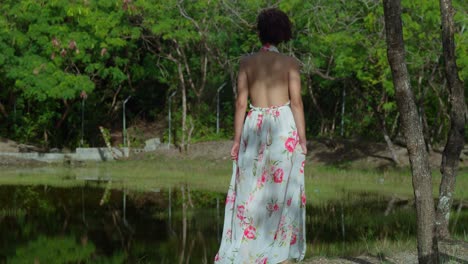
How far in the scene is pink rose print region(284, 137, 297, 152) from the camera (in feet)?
24.2

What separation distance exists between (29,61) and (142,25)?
3.98 m

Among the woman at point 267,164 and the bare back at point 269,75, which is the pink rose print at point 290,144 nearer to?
the woman at point 267,164

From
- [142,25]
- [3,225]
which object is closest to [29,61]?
[142,25]

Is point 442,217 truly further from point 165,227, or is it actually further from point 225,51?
point 225,51

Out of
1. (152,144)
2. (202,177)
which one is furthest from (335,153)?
(152,144)

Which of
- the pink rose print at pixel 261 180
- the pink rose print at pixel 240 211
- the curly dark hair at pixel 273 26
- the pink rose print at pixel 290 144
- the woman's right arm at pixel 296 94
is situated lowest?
the pink rose print at pixel 240 211

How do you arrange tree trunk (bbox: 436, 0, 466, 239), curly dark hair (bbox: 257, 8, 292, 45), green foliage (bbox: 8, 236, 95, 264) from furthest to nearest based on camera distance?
green foliage (bbox: 8, 236, 95, 264)
tree trunk (bbox: 436, 0, 466, 239)
curly dark hair (bbox: 257, 8, 292, 45)

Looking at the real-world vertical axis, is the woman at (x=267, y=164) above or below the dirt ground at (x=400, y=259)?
above

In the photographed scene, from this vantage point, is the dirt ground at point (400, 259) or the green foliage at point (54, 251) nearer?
the dirt ground at point (400, 259)

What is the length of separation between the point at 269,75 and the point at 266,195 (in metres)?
1.03

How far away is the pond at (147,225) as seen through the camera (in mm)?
11172

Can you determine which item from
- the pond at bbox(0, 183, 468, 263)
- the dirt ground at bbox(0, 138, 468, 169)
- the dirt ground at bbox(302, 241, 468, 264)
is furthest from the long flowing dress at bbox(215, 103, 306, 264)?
the dirt ground at bbox(0, 138, 468, 169)

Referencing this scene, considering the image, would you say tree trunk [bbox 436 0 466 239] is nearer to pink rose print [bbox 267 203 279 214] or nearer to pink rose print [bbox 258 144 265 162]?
pink rose print [bbox 258 144 265 162]

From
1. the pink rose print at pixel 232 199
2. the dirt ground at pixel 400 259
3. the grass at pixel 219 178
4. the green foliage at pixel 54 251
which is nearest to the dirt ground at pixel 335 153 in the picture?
the grass at pixel 219 178
